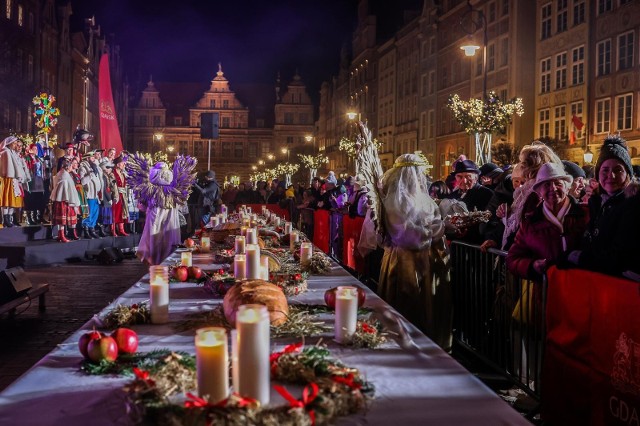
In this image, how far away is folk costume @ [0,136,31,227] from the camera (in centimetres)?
1548

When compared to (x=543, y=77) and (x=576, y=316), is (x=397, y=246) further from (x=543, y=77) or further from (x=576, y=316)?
(x=543, y=77)

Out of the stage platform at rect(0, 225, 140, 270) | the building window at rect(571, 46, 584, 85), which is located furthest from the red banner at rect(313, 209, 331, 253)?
the building window at rect(571, 46, 584, 85)

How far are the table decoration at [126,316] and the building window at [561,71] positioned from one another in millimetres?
32773

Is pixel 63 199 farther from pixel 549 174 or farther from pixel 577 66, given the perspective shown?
pixel 577 66

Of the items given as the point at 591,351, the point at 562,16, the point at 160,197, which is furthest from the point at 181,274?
the point at 562,16

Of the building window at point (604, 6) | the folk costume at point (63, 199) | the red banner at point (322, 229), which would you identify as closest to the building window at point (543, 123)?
the building window at point (604, 6)

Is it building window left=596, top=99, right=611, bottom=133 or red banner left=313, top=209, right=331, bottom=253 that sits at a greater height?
building window left=596, top=99, right=611, bottom=133

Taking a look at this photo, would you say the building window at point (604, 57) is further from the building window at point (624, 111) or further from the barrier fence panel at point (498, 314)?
the barrier fence panel at point (498, 314)

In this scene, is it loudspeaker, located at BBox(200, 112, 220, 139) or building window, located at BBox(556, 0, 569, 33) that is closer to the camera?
loudspeaker, located at BBox(200, 112, 220, 139)

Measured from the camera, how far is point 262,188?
29.5 meters

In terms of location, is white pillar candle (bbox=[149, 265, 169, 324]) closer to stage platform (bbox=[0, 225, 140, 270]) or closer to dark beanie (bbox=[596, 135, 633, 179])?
dark beanie (bbox=[596, 135, 633, 179])

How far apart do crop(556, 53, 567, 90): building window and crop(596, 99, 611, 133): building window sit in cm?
337

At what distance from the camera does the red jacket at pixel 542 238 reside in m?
5.02

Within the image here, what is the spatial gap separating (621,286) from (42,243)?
13819mm
